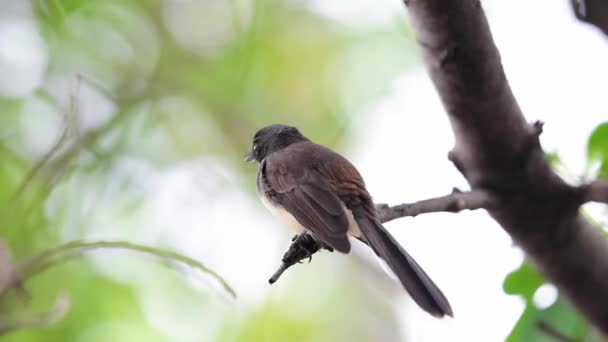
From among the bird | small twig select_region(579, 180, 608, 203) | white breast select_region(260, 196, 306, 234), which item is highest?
small twig select_region(579, 180, 608, 203)

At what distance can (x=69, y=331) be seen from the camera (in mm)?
4520

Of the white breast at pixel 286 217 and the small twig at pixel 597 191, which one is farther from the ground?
the small twig at pixel 597 191

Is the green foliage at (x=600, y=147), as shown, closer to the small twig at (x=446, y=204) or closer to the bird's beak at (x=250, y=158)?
the small twig at (x=446, y=204)

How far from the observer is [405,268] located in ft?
Answer: 9.50

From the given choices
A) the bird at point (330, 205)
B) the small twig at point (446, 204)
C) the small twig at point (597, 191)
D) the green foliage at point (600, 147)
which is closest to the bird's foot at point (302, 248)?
the bird at point (330, 205)

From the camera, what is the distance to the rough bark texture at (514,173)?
1.84 m

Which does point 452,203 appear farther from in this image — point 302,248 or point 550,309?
point 302,248

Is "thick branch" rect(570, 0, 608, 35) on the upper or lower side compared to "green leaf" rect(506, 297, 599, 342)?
upper

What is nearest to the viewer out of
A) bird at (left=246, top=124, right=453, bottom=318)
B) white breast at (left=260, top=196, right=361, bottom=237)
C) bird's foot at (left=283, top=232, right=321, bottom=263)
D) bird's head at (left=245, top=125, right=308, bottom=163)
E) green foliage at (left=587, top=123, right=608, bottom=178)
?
green foliage at (left=587, top=123, right=608, bottom=178)

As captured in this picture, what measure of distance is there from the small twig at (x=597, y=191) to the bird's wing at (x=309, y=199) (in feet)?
4.80

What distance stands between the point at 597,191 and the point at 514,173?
0.94 ft

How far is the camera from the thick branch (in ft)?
3.14

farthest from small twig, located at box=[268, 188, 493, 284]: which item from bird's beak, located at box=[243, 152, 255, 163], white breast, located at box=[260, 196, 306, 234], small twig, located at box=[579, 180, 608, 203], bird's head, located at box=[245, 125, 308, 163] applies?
bird's beak, located at box=[243, 152, 255, 163]

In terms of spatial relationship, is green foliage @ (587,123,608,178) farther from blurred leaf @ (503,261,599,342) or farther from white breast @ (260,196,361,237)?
white breast @ (260,196,361,237)
